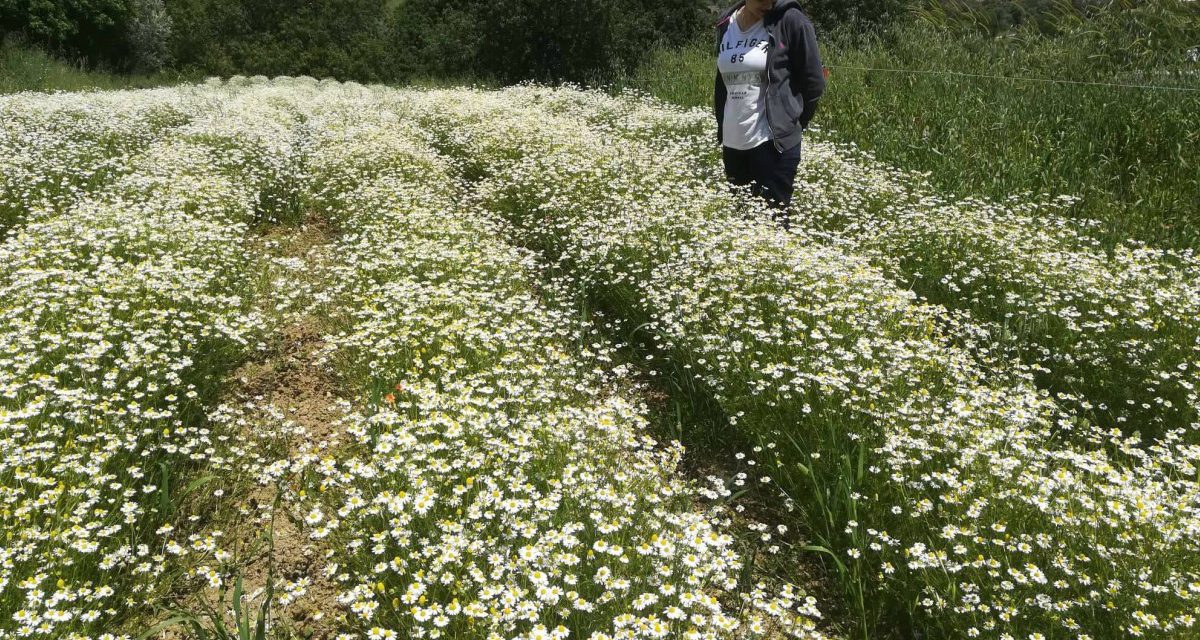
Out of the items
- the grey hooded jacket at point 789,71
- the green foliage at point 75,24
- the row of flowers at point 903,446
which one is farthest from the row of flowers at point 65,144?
the green foliage at point 75,24

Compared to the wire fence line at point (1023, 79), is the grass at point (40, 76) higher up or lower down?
lower down

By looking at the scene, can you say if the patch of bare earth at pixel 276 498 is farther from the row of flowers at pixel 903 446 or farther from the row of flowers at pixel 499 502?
the row of flowers at pixel 903 446

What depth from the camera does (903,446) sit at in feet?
11.3

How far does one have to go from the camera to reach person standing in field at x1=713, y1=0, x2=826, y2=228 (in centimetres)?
618

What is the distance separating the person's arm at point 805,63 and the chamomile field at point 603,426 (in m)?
1.06

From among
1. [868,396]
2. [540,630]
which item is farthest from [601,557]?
[868,396]

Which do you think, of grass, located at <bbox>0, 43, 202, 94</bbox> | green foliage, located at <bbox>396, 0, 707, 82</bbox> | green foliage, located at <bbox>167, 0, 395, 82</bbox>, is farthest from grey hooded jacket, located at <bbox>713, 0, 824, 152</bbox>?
green foliage, located at <bbox>167, 0, 395, 82</bbox>

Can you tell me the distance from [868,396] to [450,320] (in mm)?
2621

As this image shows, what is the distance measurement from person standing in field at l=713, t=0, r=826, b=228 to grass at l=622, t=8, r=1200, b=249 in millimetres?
2531

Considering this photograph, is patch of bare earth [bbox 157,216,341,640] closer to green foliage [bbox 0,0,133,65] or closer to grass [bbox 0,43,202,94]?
grass [bbox 0,43,202,94]

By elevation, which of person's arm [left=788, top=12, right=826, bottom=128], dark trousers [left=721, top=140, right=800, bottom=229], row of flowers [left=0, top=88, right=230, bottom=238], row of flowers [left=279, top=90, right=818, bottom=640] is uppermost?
person's arm [left=788, top=12, right=826, bottom=128]

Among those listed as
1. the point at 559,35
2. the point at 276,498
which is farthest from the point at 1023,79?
the point at 559,35

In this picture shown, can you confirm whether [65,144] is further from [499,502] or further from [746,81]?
[499,502]

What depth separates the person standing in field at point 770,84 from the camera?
6176 mm
